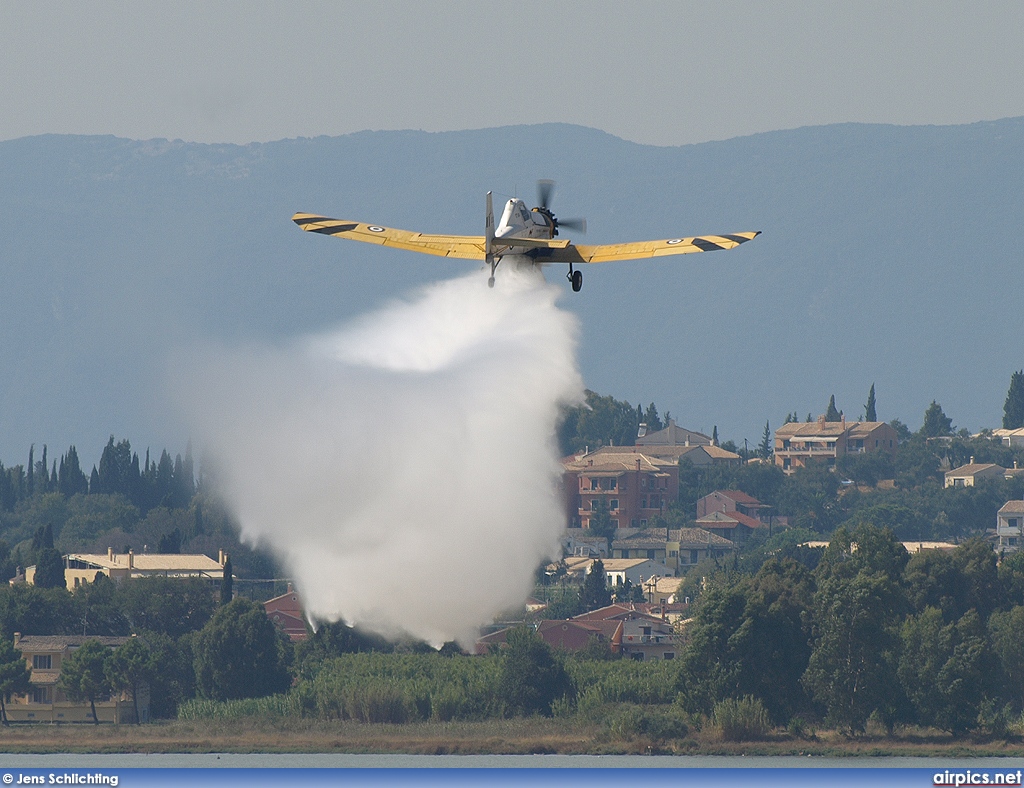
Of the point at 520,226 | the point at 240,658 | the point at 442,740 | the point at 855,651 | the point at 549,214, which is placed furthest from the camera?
the point at 240,658

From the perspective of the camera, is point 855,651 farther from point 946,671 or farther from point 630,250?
point 630,250

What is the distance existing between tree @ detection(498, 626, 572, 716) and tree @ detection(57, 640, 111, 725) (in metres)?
25.3

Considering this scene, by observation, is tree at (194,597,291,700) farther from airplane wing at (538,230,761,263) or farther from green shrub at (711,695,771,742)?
airplane wing at (538,230,761,263)

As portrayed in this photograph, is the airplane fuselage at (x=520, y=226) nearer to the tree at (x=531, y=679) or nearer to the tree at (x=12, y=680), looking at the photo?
the tree at (x=531, y=679)

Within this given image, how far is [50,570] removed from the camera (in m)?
182

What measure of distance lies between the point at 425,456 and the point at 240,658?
111 ft

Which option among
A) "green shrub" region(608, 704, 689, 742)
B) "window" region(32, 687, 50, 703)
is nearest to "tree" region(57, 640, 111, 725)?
"window" region(32, 687, 50, 703)

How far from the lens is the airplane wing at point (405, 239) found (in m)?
74.2

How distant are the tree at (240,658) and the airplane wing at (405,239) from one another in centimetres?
6655

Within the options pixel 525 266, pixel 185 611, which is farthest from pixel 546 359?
pixel 185 611

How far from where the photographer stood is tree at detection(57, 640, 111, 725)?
5364 inches

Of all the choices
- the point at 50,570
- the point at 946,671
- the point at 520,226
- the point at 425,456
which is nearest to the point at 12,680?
the point at 425,456

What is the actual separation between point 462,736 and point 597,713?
964cm

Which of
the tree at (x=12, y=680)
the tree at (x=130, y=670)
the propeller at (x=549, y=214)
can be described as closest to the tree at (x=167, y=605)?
the tree at (x=130, y=670)
